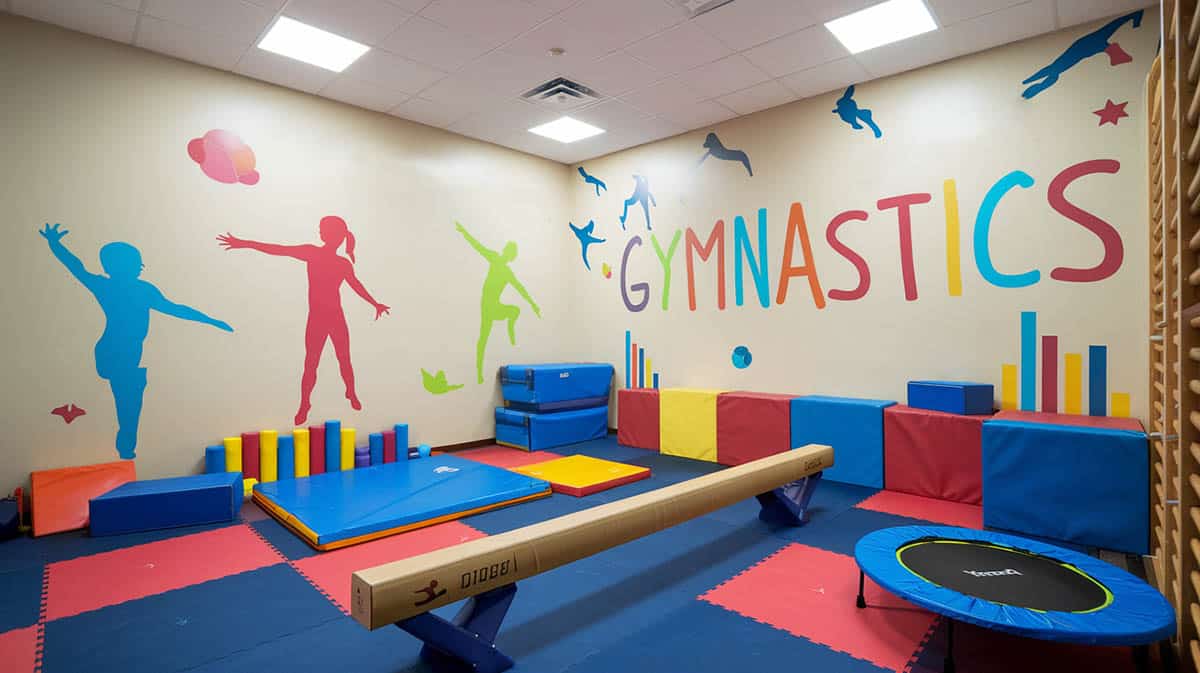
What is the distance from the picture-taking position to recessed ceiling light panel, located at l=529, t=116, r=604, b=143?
20.5 feet

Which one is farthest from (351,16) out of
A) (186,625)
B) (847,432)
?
(847,432)

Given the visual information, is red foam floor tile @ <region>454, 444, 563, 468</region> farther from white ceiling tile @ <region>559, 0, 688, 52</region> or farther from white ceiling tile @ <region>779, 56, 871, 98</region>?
white ceiling tile @ <region>779, 56, 871, 98</region>

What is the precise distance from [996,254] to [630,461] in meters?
3.59

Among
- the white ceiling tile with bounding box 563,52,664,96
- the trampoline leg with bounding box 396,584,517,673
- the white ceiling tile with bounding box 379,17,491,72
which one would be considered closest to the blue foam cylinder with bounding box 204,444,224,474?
the trampoline leg with bounding box 396,584,517,673

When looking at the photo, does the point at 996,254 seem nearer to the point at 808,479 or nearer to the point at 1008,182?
the point at 1008,182

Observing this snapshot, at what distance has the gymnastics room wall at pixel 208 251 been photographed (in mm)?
4117

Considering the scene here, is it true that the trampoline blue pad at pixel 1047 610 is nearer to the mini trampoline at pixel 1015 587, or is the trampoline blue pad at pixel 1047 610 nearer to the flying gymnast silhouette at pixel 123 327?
the mini trampoline at pixel 1015 587

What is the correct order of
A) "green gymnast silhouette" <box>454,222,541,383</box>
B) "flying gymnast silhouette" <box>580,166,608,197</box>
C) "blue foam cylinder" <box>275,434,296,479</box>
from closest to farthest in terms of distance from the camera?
"blue foam cylinder" <box>275,434,296,479</box>, "green gymnast silhouette" <box>454,222,541,383</box>, "flying gymnast silhouette" <box>580,166,608,197</box>

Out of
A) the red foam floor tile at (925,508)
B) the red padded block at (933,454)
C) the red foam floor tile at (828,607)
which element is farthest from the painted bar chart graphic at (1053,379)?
the red foam floor tile at (828,607)

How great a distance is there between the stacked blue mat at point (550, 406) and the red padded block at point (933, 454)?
3.28 m

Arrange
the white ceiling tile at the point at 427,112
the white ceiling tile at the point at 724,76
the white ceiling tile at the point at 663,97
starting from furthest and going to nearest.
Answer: the white ceiling tile at the point at 427,112 < the white ceiling tile at the point at 663,97 < the white ceiling tile at the point at 724,76

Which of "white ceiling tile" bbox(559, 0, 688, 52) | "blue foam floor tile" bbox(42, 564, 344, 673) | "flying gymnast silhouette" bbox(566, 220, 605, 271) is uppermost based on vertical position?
"white ceiling tile" bbox(559, 0, 688, 52)

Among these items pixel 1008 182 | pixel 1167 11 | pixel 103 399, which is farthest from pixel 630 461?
pixel 1167 11

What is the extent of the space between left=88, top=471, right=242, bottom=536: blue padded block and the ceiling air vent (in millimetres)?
4078
